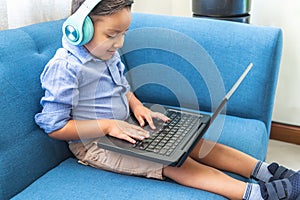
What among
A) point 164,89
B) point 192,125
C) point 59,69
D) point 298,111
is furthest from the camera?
point 298,111

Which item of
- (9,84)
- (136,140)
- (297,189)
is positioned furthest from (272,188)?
(9,84)

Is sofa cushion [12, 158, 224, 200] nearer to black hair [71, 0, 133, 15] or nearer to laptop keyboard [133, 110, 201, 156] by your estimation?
laptop keyboard [133, 110, 201, 156]

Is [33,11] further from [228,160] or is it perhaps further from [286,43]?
[286,43]

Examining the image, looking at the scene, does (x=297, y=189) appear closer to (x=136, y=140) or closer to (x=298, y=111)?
(x=136, y=140)

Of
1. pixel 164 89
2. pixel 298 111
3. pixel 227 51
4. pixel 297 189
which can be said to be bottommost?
pixel 298 111

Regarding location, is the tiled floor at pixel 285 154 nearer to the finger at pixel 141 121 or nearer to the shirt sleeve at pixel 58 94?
the finger at pixel 141 121

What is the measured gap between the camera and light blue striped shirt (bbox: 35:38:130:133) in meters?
1.01

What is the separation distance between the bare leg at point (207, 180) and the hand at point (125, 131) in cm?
12

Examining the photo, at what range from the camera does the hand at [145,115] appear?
1.14 meters

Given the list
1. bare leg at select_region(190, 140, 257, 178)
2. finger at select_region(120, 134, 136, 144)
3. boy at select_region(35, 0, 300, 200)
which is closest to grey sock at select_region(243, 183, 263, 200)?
boy at select_region(35, 0, 300, 200)

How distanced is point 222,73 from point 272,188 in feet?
1.58

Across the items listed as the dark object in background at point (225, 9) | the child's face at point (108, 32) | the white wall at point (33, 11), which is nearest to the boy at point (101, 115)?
the child's face at point (108, 32)

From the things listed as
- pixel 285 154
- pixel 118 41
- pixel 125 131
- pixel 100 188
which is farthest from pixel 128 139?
pixel 285 154

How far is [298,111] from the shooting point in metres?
1.99
